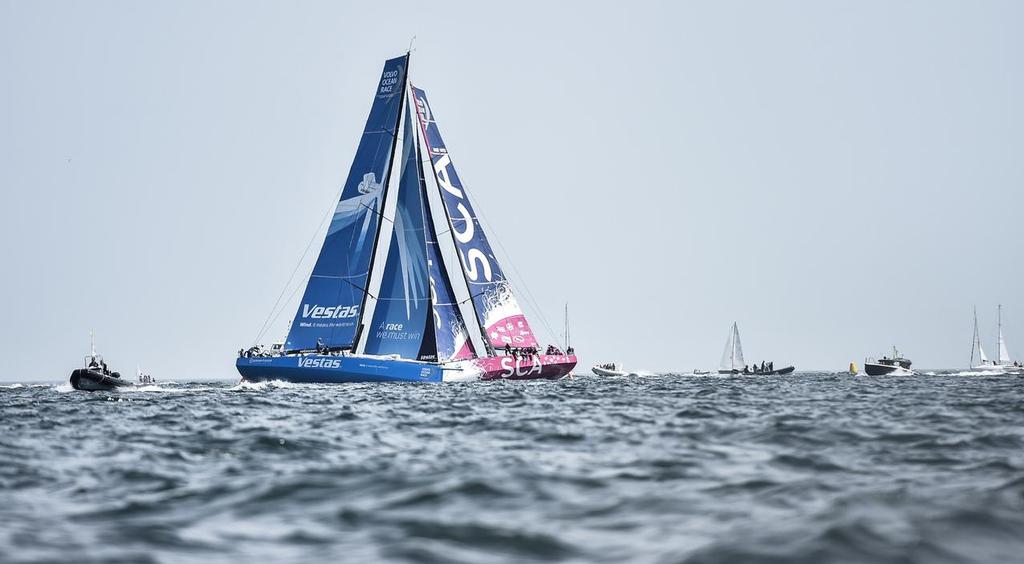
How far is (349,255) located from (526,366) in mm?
12444

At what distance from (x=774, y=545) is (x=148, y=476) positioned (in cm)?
775

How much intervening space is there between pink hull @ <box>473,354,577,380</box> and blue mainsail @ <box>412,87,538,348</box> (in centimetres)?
191

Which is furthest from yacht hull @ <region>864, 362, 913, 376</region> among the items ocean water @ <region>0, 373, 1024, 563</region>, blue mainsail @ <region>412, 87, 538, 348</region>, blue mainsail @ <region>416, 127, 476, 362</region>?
ocean water @ <region>0, 373, 1024, 563</region>

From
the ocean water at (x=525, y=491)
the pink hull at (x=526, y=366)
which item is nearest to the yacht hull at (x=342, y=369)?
the pink hull at (x=526, y=366)

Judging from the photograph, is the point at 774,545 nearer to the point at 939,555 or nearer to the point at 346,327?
the point at 939,555

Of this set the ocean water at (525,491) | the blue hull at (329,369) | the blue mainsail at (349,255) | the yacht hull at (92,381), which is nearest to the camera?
the ocean water at (525,491)

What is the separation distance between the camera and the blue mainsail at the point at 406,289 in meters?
52.1

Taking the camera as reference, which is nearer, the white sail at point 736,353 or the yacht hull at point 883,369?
the yacht hull at point 883,369

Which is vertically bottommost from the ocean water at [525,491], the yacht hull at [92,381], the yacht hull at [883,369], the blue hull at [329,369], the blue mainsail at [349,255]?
the ocean water at [525,491]

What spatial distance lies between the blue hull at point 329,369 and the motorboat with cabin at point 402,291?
0.05 meters

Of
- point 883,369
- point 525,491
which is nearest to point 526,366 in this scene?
point 883,369

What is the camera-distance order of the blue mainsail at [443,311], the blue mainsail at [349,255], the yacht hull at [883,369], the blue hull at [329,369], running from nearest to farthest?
the blue hull at [329,369] → the blue mainsail at [349,255] → the blue mainsail at [443,311] → the yacht hull at [883,369]

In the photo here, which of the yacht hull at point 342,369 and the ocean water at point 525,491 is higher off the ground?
the yacht hull at point 342,369

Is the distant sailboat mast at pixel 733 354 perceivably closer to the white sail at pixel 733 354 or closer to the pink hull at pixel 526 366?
the white sail at pixel 733 354
